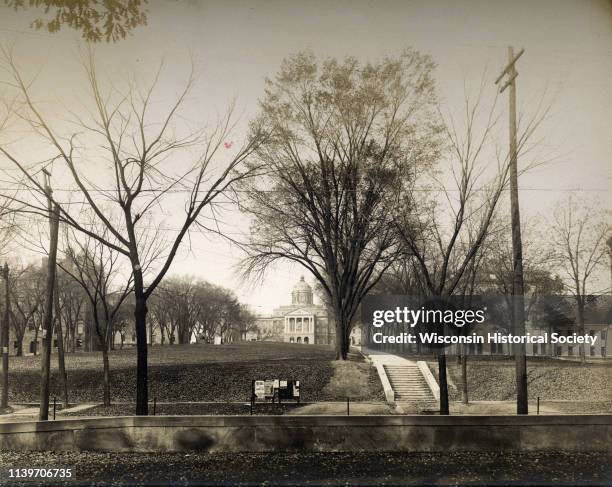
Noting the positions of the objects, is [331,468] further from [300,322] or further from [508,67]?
[300,322]

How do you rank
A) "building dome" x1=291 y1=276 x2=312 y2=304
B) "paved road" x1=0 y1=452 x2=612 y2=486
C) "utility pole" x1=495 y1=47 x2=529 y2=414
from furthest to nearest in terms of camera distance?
"building dome" x1=291 y1=276 x2=312 y2=304 < "utility pole" x1=495 y1=47 x2=529 y2=414 < "paved road" x1=0 y1=452 x2=612 y2=486

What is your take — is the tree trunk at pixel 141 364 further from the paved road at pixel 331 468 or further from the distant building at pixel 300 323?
the distant building at pixel 300 323

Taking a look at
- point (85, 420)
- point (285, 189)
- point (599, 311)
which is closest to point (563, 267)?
point (599, 311)

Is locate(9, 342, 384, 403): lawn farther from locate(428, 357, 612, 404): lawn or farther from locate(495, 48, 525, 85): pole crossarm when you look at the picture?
locate(495, 48, 525, 85): pole crossarm

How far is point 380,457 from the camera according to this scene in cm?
904

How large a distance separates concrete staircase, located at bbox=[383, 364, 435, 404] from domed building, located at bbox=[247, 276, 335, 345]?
87.5 metres

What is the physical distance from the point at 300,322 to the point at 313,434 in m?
108

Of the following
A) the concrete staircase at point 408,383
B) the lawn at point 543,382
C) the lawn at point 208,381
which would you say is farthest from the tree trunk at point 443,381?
the lawn at point 543,382

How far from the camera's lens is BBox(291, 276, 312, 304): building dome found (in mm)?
119738

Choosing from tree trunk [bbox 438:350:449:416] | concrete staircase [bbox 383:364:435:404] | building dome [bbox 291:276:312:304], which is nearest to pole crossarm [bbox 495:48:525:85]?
tree trunk [bbox 438:350:449:416]

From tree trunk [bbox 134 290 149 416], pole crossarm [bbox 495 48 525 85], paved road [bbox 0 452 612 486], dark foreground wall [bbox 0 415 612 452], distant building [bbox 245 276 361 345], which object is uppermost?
pole crossarm [bbox 495 48 525 85]

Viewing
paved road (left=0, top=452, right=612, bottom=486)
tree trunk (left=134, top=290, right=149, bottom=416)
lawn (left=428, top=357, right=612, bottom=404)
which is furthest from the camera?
lawn (left=428, top=357, right=612, bottom=404)

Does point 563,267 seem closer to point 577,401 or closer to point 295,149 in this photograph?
point 577,401

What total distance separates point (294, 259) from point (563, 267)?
48.9 feet
